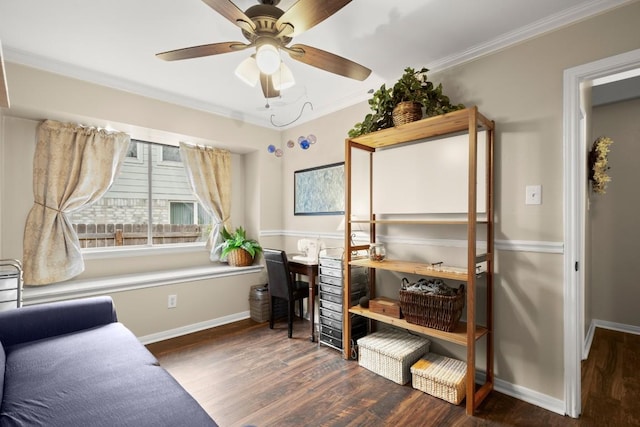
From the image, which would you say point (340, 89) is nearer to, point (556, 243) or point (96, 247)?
point (556, 243)

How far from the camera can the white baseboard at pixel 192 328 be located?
2920mm

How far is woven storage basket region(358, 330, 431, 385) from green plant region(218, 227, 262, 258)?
1764 millimetres

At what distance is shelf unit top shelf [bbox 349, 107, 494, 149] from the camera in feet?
6.53

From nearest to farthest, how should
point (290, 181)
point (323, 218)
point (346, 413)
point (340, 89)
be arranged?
point (346, 413), point (340, 89), point (323, 218), point (290, 181)

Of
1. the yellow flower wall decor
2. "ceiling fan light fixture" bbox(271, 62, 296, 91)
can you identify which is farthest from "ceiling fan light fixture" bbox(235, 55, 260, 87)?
the yellow flower wall decor

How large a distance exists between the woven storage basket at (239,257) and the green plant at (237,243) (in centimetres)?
4

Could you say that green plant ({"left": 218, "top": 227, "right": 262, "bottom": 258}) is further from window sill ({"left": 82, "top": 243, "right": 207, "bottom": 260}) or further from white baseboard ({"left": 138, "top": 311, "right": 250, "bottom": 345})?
white baseboard ({"left": 138, "top": 311, "right": 250, "bottom": 345})

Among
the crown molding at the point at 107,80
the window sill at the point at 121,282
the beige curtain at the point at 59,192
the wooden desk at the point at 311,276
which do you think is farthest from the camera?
the wooden desk at the point at 311,276

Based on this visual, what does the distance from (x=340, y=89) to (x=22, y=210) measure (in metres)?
3.01

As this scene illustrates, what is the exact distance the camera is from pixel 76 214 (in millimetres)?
3012

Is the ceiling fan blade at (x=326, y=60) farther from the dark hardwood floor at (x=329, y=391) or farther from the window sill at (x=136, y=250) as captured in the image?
the window sill at (x=136, y=250)

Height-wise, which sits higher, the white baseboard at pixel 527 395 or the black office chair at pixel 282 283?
the black office chair at pixel 282 283

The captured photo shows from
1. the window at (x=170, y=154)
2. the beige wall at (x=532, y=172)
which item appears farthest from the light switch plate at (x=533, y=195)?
the window at (x=170, y=154)

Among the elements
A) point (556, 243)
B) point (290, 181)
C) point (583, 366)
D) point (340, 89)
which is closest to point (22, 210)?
point (290, 181)
